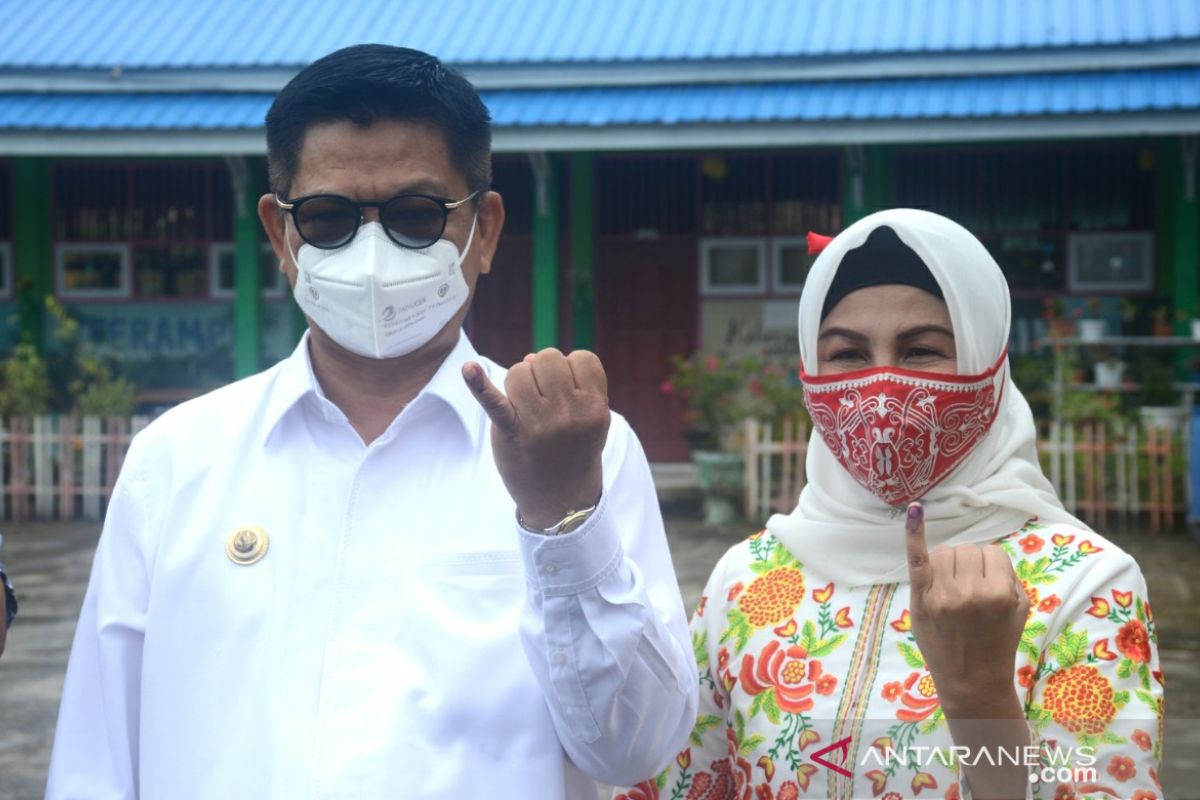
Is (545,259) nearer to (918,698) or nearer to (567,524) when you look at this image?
(918,698)

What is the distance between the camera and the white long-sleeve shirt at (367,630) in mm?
1959

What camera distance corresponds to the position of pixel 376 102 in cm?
221

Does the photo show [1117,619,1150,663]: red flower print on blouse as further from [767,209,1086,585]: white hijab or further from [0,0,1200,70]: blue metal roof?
[0,0,1200,70]: blue metal roof

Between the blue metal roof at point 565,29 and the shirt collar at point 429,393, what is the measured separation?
1053 centimetres

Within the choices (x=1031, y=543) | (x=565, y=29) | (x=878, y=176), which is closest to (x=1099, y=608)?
(x=1031, y=543)

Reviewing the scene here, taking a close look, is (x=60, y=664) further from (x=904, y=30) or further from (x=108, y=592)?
(x=904, y=30)

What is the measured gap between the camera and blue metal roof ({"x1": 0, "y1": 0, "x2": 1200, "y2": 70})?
1228cm

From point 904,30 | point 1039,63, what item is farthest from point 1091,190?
point 904,30

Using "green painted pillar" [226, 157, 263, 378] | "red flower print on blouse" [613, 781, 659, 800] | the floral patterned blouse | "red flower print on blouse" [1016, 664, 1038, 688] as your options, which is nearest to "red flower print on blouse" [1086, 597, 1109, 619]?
the floral patterned blouse

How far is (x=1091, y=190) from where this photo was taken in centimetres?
1265

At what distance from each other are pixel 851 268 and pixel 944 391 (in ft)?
0.90

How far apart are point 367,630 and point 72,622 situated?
21.2 feet

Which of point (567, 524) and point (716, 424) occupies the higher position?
point (567, 524)

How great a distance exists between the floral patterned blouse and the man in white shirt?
11.1 inches
